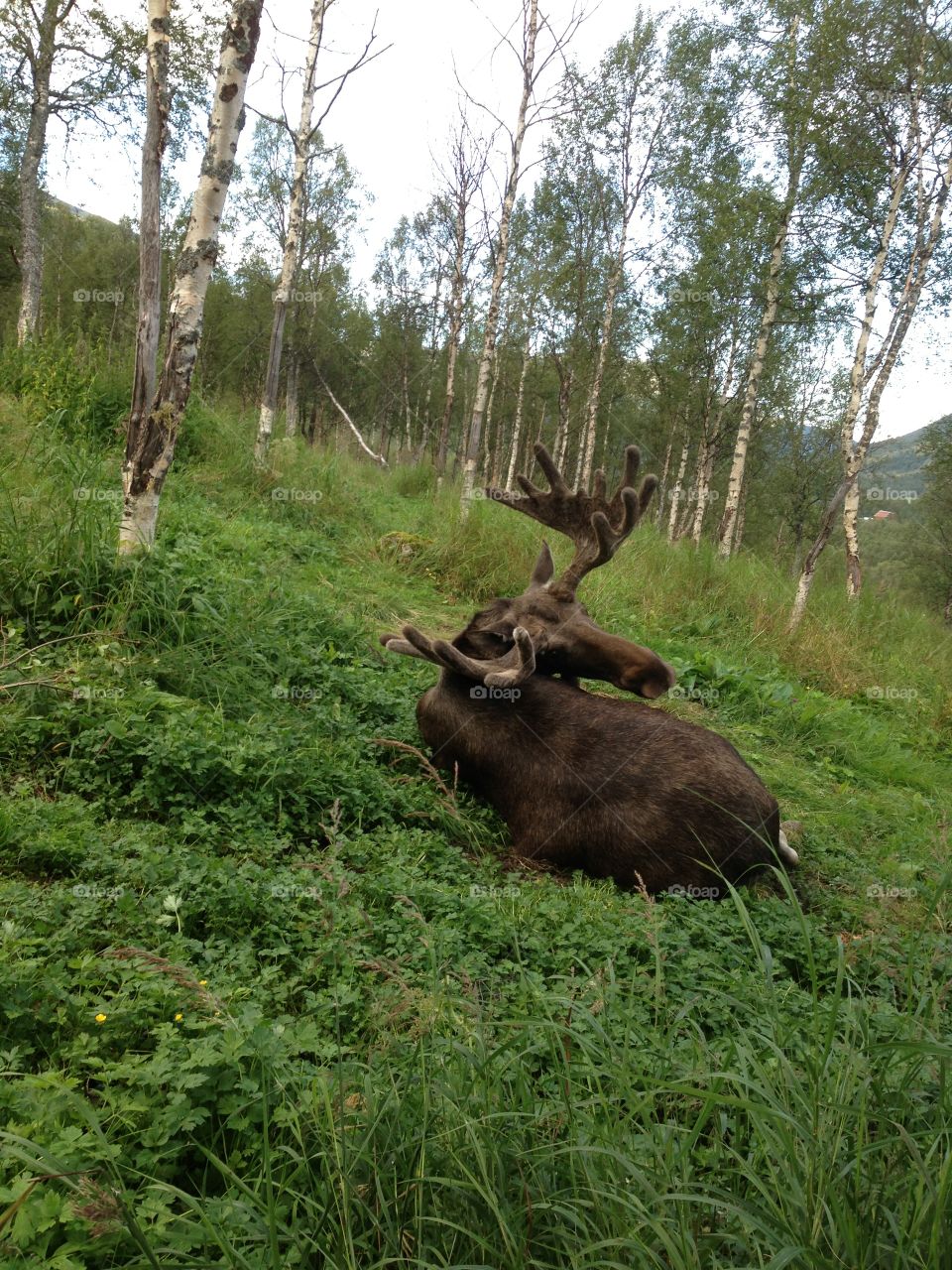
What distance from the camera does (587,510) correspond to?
18.3 ft

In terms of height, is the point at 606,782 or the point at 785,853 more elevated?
the point at 606,782

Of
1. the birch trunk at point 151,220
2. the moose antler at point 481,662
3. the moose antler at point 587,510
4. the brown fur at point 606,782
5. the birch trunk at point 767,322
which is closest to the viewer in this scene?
the brown fur at point 606,782

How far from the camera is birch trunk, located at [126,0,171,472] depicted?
545 centimetres

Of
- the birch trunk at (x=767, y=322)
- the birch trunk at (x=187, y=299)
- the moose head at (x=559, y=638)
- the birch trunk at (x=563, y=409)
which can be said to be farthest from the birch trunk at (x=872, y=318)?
the birch trunk at (x=563, y=409)

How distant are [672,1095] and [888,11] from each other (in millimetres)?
16752

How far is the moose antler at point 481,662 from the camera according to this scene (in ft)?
13.4

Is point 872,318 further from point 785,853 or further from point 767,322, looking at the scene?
point 785,853

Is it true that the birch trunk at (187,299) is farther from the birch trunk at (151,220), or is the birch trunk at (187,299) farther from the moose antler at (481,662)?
the moose antler at (481,662)

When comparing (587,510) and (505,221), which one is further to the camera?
(505,221)

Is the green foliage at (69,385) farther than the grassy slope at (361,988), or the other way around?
the green foliage at (69,385)

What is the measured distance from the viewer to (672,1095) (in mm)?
1899

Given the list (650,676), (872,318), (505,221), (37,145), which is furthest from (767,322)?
(37,145)

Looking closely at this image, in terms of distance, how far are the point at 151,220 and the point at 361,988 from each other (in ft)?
20.9

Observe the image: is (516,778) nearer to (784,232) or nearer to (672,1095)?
(672,1095)
